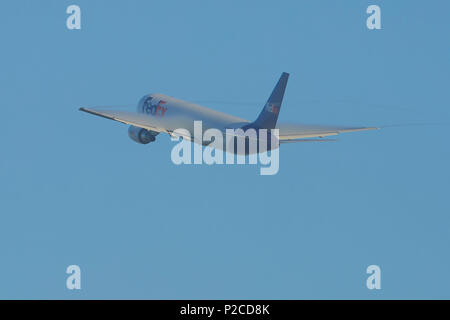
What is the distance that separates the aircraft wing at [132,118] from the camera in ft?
310

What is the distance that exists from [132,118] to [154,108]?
12.1 meters

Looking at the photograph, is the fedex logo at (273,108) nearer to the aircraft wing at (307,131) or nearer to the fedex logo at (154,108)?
the aircraft wing at (307,131)

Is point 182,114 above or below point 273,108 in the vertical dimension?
above

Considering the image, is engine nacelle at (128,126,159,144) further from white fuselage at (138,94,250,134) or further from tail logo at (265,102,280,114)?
tail logo at (265,102,280,114)

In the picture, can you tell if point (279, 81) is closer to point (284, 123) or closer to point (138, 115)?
point (284, 123)

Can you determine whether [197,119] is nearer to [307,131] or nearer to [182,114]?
[182,114]

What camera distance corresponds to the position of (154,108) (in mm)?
115625

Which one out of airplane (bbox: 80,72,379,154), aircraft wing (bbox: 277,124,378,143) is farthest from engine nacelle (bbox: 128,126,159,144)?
aircraft wing (bbox: 277,124,378,143)

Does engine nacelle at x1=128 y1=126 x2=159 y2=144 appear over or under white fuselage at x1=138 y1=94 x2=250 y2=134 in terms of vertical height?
under

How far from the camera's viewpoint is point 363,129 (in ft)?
323

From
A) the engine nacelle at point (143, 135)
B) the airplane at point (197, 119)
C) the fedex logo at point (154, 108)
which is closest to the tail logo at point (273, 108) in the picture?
the airplane at point (197, 119)

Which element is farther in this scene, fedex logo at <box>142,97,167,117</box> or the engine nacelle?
fedex logo at <box>142,97,167,117</box>

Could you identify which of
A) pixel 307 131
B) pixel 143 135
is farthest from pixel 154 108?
pixel 307 131

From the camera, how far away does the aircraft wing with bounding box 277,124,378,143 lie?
323ft
